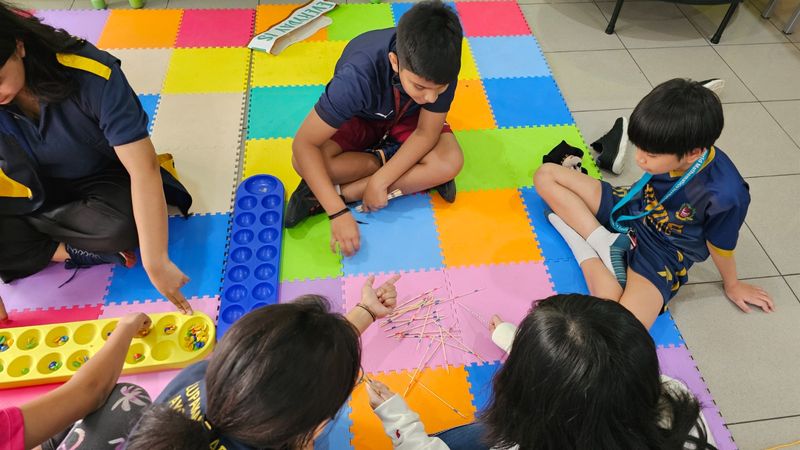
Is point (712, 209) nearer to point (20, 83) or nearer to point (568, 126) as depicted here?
point (568, 126)

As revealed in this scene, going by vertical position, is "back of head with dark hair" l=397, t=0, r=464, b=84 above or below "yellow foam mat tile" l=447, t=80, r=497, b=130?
above

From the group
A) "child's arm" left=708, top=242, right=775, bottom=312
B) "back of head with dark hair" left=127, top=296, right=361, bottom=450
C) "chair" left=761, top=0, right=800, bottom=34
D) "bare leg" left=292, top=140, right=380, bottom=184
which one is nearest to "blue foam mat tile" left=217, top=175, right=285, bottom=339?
"bare leg" left=292, top=140, right=380, bottom=184

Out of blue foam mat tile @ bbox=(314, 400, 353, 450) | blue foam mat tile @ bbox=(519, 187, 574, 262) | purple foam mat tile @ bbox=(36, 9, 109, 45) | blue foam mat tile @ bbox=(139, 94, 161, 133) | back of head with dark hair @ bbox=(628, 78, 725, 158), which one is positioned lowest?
blue foam mat tile @ bbox=(314, 400, 353, 450)

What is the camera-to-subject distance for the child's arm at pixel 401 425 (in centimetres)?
126

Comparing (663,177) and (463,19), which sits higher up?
(663,177)

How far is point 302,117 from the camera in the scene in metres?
2.44

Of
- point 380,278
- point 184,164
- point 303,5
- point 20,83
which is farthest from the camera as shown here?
point 303,5

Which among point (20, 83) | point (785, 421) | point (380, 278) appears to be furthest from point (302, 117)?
point (785, 421)

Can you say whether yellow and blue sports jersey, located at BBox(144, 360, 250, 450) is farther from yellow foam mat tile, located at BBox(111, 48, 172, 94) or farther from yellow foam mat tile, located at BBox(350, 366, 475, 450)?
yellow foam mat tile, located at BBox(111, 48, 172, 94)

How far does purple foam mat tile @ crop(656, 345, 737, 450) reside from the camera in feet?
5.27

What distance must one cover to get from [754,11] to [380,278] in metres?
3.17

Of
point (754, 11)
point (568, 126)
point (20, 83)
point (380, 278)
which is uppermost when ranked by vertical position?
point (20, 83)

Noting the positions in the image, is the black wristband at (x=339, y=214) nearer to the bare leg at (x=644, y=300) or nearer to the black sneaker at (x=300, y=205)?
the black sneaker at (x=300, y=205)

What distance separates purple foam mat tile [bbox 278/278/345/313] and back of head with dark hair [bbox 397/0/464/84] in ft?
2.69
